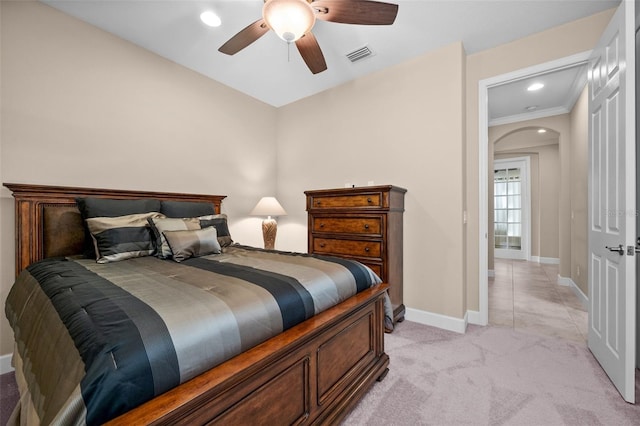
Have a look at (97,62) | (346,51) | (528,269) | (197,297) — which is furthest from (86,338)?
(528,269)

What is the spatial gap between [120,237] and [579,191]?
509 centimetres

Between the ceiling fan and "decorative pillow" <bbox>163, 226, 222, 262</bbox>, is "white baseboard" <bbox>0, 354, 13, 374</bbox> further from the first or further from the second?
the ceiling fan

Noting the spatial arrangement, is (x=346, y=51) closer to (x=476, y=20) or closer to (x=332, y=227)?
(x=476, y=20)

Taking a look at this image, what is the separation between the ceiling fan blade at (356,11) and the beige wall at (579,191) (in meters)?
3.19

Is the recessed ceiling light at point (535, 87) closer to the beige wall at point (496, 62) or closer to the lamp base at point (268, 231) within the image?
the beige wall at point (496, 62)

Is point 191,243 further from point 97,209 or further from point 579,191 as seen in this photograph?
point 579,191

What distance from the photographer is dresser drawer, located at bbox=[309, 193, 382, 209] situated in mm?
2626

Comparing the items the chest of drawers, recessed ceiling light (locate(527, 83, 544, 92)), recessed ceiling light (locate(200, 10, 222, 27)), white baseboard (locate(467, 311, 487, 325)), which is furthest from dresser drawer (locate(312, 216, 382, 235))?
recessed ceiling light (locate(527, 83, 544, 92))

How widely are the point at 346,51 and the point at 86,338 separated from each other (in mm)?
2984

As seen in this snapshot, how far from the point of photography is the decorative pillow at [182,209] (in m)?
2.54

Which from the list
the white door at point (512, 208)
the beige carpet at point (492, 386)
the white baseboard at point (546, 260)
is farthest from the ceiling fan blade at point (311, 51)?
the white baseboard at point (546, 260)

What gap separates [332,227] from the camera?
116 inches

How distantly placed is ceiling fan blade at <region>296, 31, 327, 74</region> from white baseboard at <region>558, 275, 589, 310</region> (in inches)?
153

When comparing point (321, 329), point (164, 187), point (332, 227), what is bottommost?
point (321, 329)
